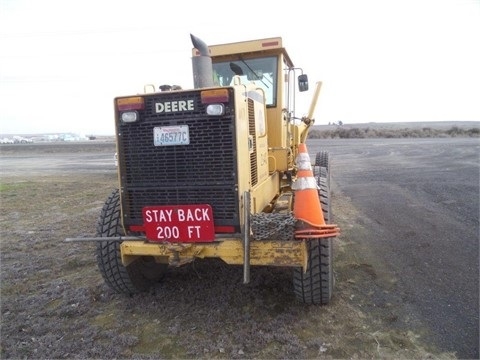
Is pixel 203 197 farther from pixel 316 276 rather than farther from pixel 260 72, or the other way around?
pixel 260 72

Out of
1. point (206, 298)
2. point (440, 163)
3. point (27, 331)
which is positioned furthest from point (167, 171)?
point (440, 163)

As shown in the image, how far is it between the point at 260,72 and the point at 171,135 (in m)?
2.07

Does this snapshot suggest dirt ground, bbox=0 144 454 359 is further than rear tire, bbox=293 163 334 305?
No

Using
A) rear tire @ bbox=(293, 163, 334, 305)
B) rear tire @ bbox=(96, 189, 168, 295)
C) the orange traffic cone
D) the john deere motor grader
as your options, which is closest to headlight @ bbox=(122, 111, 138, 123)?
the john deere motor grader

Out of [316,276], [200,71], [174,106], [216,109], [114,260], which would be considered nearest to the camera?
[216,109]

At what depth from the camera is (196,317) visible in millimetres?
3709

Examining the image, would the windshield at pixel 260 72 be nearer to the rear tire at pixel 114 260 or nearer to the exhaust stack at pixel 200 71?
the exhaust stack at pixel 200 71

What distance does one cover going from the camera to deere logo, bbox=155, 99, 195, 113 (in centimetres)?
345

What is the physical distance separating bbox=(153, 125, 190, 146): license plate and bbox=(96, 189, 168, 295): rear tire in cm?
103

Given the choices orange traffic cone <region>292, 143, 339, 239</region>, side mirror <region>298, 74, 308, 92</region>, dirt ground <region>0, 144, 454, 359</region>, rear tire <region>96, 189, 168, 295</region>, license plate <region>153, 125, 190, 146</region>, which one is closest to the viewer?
dirt ground <region>0, 144, 454, 359</region>

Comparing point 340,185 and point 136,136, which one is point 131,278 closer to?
point 136,136

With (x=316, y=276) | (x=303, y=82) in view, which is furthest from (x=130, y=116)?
(x=303, y=82)

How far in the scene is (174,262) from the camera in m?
3.66

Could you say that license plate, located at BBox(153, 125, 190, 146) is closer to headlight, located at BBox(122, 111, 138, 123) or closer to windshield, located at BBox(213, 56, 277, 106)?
headlight, located at BBox(122, 111, 138, 123)
